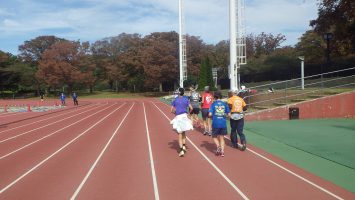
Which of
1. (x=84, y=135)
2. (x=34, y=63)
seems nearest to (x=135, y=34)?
(x=34, y=63)

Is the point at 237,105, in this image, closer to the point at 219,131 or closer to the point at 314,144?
the point at 219,131

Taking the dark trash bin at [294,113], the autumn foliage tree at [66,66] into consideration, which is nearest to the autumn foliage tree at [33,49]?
the autumn foliage tree at [66,66]

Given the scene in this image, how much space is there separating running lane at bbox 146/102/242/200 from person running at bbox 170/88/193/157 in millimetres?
335

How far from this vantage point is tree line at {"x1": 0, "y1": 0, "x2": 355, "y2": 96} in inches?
2391

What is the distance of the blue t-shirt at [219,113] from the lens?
10.6 m

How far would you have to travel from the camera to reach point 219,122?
10578mm

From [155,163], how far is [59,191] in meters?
2.88

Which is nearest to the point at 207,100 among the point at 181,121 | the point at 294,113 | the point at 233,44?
the point at 181,121

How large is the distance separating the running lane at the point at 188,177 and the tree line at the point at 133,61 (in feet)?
146

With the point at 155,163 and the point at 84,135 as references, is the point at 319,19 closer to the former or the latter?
the point at 84,135

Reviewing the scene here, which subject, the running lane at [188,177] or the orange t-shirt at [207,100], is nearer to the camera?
the running lane at [188,177]

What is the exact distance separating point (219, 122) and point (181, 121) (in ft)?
3.21

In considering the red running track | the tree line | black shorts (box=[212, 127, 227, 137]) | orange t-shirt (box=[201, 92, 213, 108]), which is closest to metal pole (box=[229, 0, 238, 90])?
orange t-shirt (box=[201, 92, 213, 108])

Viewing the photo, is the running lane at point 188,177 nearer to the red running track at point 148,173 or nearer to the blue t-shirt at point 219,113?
the red running track at point 148,173
